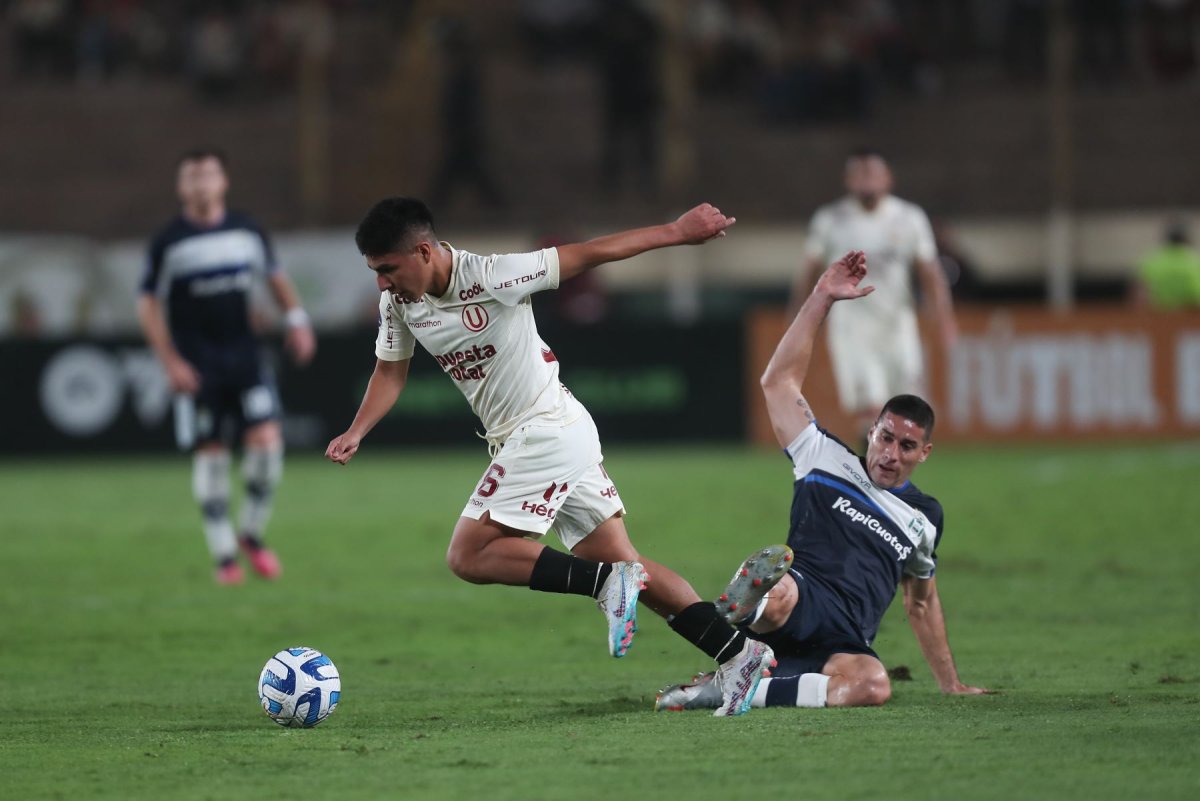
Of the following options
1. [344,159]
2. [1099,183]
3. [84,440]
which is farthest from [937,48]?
[84,440]

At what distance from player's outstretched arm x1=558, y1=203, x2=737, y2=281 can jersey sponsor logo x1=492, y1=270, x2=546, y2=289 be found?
90mm

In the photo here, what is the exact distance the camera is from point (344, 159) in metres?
28.4

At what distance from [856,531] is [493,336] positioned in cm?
153

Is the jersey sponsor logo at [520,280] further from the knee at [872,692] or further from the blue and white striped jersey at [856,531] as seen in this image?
the knee at [872,692]

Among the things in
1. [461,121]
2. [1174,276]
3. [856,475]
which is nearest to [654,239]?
[856,475]

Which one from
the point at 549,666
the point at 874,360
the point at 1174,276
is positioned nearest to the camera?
the point at 549,666

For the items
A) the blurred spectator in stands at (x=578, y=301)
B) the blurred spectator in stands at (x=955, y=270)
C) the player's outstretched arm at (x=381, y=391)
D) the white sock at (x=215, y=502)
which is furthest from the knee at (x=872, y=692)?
the blurred spectator in stands at (x=578, y=301)

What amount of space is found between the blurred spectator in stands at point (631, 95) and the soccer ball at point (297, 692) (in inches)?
791

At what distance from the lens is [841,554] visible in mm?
7004

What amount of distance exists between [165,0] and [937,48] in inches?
487

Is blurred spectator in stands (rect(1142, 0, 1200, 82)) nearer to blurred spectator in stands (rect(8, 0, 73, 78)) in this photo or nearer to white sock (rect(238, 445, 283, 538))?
blurred spectator in stands (rect(8, 0, 73, 78))

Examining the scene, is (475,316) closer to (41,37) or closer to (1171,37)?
(1171,37)

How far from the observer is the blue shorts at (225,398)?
37.9 feet

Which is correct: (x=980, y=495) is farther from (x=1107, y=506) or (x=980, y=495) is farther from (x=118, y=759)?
(x=118, y=759)
